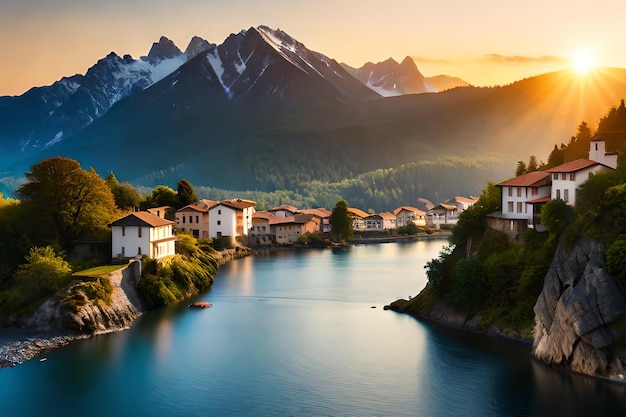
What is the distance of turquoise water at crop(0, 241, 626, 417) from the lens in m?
21.0

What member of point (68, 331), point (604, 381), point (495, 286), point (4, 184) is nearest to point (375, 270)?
point (495, 286)

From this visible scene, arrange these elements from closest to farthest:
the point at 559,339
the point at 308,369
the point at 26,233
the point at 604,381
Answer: the point at 604,381
the point at 559,339
the point at 308,369
the point at 26,233

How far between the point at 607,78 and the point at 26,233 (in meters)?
157

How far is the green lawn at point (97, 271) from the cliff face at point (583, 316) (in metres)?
17.1

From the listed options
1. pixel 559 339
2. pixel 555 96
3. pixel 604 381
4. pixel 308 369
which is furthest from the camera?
pixel 555 96

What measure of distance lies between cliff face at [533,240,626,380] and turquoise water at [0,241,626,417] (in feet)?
1.86

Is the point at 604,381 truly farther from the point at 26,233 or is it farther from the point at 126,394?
the point at 26,233

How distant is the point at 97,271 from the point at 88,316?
3733mm

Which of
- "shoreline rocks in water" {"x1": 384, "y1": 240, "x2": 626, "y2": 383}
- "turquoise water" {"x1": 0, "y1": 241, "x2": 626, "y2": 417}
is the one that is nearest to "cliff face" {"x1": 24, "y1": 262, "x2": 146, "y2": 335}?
"turquoise water" {"x1": 0, "y1": 241, "x2": 626, "y2": 417}

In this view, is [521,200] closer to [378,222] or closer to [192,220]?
[192,220]

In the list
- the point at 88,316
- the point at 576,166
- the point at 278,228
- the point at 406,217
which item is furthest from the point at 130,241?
the point at 406,217

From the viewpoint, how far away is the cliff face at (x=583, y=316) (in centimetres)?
2180

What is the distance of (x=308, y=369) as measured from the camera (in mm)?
24672

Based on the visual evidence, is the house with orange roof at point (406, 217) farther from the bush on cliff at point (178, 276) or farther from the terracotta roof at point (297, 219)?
the bush on cliff at point (178, 276)
